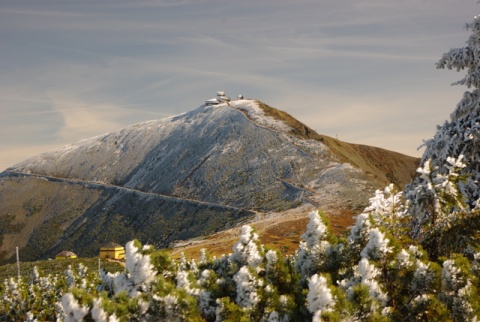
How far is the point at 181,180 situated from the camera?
13738cm

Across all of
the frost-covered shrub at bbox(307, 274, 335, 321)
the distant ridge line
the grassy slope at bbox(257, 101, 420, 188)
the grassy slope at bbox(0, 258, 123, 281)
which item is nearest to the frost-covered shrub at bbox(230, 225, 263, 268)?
the frost-covered shrub at bbox(307, 274, 335, 321)

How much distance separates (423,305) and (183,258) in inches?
286

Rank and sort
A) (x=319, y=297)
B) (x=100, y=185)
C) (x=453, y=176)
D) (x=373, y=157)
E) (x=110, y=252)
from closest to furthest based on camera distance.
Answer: (x=319, y=297), (x=453, y=176), (x=110, y=252), (x=100, y=185), (x=373, y=157)

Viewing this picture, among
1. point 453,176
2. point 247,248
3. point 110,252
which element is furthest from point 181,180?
point 247,248

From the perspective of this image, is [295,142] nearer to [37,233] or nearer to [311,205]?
[311,205]

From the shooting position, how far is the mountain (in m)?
105

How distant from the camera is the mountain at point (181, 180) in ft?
344

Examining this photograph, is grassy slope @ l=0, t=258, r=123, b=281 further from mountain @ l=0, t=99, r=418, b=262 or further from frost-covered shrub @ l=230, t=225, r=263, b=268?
frost-covered shrub @ l=230, t=225, r=263, b=268

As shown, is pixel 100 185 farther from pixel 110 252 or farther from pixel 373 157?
pixel 373 157

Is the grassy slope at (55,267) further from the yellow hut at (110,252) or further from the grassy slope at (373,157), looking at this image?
the grassy slope at (373,157)

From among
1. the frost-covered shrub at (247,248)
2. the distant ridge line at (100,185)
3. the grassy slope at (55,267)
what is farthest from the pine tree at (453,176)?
the distant ridge line at (100,185)

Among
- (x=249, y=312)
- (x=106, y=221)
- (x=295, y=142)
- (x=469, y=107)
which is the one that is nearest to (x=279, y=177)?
(x=295, y=142)

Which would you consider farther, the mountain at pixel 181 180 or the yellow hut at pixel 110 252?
the mountain at pixel 181 180

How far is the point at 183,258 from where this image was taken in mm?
13492
